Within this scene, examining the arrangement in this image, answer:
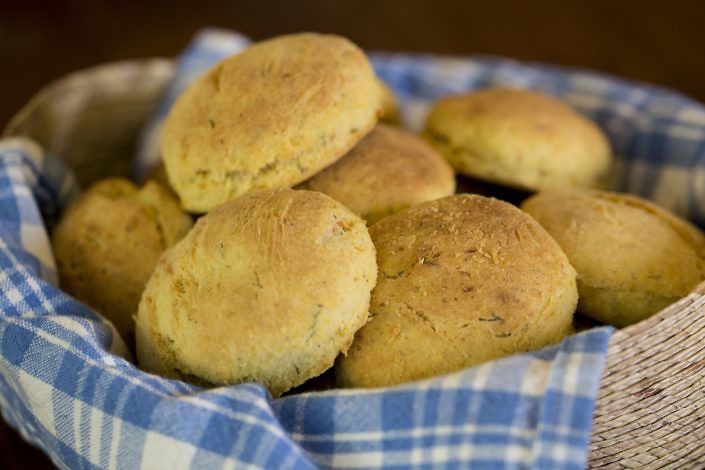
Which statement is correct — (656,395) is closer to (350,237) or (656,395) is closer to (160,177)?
(350,237)

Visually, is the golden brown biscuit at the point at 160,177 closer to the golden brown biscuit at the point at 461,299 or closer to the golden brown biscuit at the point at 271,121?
the golden brown biscuit at the point at 271,121

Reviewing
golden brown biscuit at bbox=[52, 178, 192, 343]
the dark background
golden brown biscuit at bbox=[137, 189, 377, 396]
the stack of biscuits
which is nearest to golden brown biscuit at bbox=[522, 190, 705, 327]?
the stack of biscuits

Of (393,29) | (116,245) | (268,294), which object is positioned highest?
(268,294)

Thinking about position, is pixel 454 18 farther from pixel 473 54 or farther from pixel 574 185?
pixel 574 185

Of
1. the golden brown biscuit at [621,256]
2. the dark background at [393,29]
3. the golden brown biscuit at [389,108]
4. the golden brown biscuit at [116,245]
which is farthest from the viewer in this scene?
the dark background at [393,29]

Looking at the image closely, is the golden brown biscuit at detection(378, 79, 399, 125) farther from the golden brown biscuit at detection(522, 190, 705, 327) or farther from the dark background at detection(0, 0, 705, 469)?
the dark background at detection(0, 0, 705, 469)

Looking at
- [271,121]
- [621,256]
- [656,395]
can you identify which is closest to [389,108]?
[271,121]

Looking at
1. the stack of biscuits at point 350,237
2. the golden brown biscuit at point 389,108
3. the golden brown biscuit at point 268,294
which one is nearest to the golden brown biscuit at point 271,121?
the stack of biscuits at point 350,237
